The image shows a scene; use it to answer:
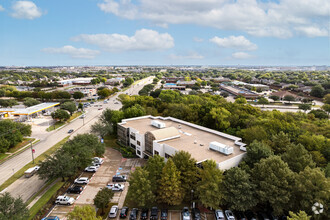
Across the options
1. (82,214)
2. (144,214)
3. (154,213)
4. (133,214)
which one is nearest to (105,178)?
(133,214)

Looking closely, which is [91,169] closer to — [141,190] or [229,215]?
[141,190]

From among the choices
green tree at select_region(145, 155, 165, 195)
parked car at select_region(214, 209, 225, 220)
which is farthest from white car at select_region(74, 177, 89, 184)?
parked car at select_region(214, 209, 225, 220)

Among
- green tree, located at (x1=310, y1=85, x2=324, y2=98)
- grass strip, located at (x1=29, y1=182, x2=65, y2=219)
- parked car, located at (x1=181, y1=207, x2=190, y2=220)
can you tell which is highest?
green tree, located at (x1=310, y1=85, x2=324, y2=98)

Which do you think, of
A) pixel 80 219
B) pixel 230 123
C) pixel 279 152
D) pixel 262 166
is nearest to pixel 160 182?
pixel 80 219

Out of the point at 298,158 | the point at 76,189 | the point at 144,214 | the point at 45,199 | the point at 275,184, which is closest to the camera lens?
the point at 275,184

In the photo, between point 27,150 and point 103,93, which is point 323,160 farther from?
point 103,93

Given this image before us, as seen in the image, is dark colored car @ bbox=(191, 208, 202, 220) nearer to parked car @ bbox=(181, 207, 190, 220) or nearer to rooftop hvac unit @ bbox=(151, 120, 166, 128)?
parked car @ bbox=(181, 207, 190, 220)
